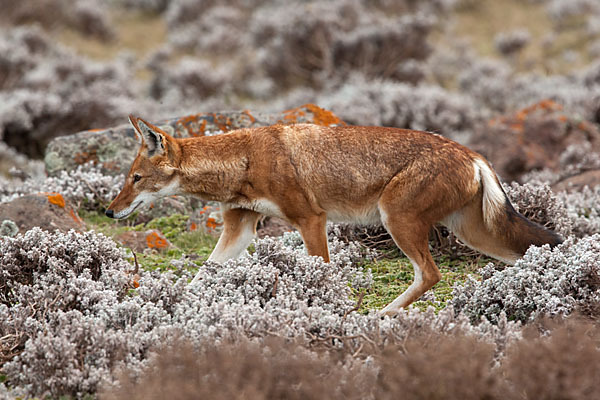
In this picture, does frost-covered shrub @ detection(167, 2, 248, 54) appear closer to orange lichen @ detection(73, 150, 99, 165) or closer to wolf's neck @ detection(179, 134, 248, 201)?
orange lichen @ detection(73, 150, 99, 165)

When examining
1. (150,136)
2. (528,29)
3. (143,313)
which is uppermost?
(150,136)

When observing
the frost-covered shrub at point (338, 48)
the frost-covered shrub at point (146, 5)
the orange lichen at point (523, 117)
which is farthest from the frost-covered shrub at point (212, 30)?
the orange lichen at point (523, 117)

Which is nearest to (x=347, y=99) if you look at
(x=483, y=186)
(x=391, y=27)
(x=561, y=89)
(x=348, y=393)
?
(x=391, y=27)

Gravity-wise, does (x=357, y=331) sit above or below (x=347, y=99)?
above

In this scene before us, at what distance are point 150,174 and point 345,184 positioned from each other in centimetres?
143

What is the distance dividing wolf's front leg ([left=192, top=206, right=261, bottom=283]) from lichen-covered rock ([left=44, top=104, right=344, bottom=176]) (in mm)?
2686

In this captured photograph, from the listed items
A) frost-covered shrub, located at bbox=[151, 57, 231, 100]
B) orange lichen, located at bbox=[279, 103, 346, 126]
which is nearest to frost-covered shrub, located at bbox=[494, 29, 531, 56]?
frost-covered shrub, located at bbox=[151, 57, 231, 100]

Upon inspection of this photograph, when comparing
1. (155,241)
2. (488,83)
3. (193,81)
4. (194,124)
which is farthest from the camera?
(193,81)

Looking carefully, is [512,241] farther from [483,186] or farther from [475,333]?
[475,333]

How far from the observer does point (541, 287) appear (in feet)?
13.8

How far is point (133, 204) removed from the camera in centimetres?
497

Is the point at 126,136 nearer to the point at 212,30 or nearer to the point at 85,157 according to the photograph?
the point at 85,157

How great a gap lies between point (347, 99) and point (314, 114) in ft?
16.6

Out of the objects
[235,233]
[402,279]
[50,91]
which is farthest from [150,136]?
[50,91]
